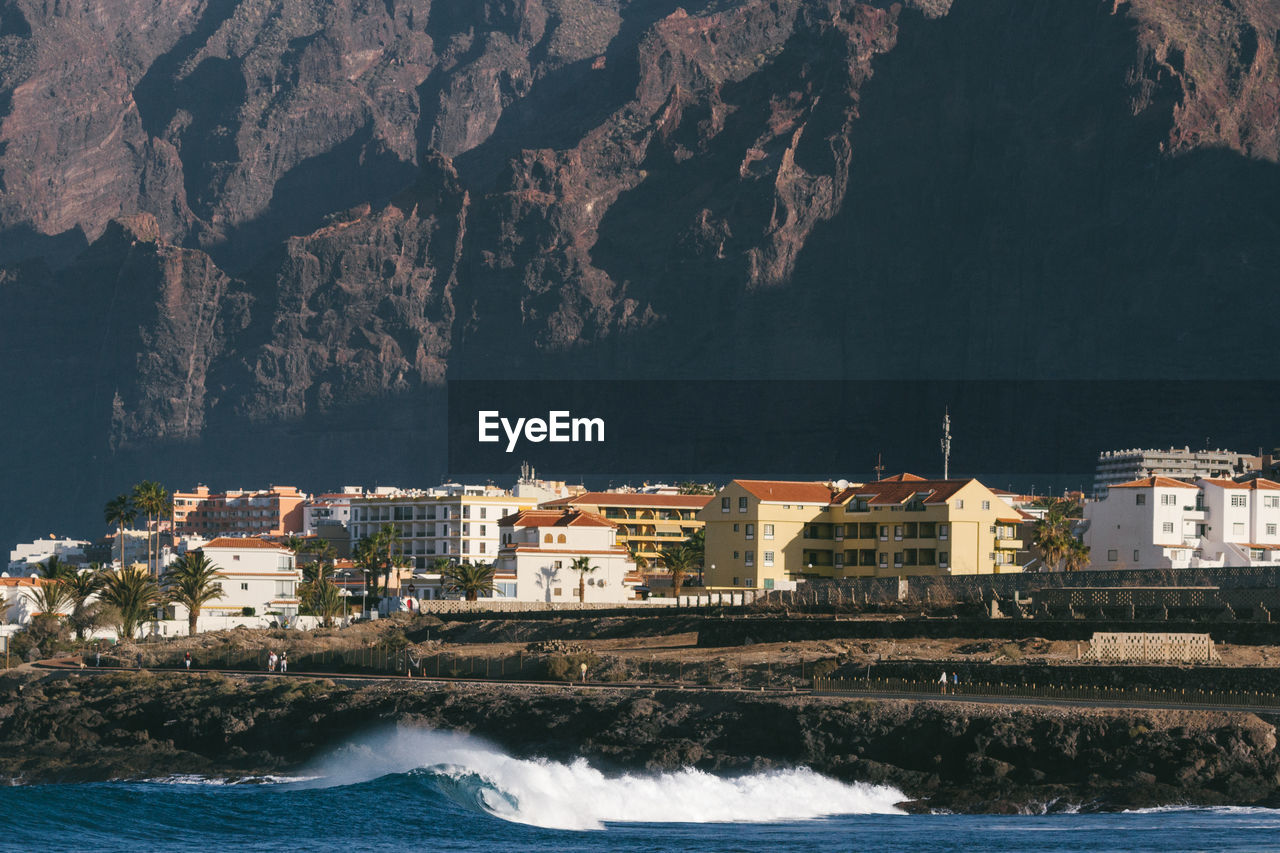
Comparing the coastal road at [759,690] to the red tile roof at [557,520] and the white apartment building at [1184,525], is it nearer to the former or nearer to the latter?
the white apartment building at [1184,525]

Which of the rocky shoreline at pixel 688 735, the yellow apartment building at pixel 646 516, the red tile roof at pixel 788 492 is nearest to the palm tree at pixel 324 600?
the red tile roof at pixel 788 492

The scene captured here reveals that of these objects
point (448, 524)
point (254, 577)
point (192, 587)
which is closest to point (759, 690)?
point (192, 587)

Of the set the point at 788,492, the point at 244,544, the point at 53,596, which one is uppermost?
the point at 788,492

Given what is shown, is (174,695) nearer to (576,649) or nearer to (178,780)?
(178,780)

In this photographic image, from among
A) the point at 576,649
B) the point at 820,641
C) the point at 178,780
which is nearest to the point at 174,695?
the point at 178,780

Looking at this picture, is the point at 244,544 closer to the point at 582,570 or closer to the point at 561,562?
the point at 561,562

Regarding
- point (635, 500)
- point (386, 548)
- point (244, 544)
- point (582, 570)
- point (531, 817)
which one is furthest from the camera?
point (635, 500)
